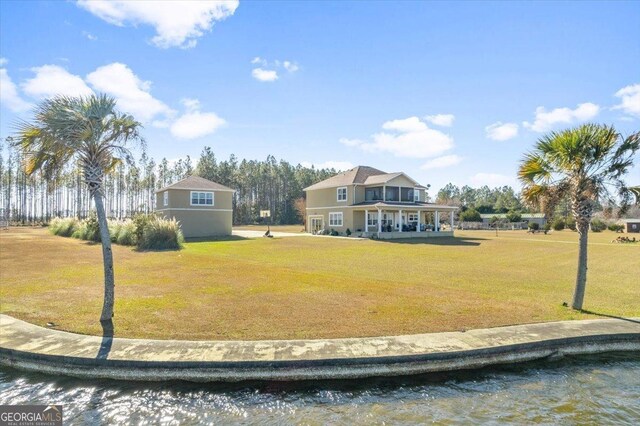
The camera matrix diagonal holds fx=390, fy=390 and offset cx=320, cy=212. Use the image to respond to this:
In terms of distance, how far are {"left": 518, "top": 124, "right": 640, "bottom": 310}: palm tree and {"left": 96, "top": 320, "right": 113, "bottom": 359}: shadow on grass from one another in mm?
9576

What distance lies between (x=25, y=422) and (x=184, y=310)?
3.94 metres

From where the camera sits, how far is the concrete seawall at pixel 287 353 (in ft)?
19.1

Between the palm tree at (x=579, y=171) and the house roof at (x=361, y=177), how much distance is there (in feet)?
92.2

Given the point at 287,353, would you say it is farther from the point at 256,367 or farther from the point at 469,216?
the point at 469,216

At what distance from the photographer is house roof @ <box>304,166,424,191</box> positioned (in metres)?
38.8

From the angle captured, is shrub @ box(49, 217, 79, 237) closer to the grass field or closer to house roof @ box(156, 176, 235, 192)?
house roof @ box(156, 176, 235, 192)

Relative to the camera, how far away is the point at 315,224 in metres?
44.0

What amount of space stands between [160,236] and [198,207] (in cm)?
1268

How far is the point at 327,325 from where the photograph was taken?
25.1 ft

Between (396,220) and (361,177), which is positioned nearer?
(396,220)

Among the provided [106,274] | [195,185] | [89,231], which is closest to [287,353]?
[106,274]

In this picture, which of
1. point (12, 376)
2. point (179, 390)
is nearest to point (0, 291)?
point (12, 376)

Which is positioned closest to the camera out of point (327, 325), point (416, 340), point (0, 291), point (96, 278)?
point (416, 340)

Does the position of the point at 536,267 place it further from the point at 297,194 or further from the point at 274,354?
the point at 297,194
